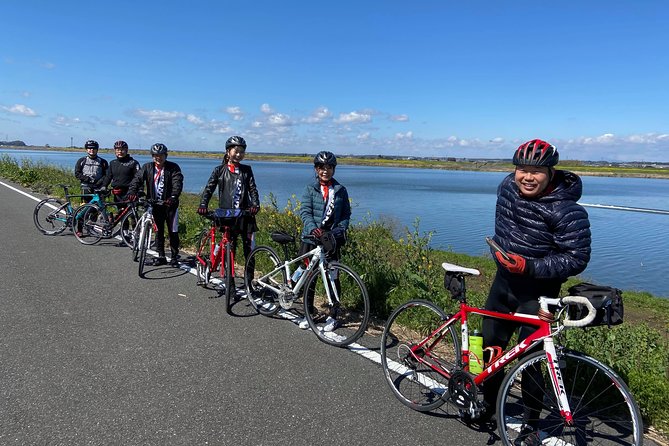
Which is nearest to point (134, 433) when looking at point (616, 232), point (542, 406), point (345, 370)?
point (345, 370)

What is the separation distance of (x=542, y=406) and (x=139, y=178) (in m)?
7.31

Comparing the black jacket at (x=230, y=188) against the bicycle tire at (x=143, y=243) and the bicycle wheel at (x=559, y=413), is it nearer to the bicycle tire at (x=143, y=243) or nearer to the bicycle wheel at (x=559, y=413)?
the bicycle tire at (x=143, y=243)

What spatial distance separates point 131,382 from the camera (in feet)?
11.9

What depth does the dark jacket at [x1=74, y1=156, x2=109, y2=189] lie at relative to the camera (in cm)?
1026

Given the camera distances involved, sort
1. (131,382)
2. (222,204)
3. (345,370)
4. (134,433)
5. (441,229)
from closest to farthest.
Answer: (134,433) < (131,382) < (345,370) < (222,204) < (441,229)

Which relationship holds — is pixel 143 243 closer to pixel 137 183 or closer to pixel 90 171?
pixel 137 183

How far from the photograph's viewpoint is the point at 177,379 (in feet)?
12.2

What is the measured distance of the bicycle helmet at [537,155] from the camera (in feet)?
9.08

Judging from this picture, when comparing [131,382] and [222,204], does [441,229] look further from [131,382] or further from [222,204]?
[131,382]

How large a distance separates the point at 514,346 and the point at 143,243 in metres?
5.86

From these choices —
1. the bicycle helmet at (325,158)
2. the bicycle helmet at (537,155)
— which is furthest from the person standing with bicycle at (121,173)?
the bicycle helmet at (537,155)

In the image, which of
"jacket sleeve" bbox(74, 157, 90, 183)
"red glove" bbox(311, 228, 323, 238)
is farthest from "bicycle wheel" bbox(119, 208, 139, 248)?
"red glove" bbox(311, 228, 323, 238)

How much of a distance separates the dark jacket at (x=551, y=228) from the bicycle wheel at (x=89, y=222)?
29.7ft

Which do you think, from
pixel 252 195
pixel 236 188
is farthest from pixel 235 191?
pixel 252 195
